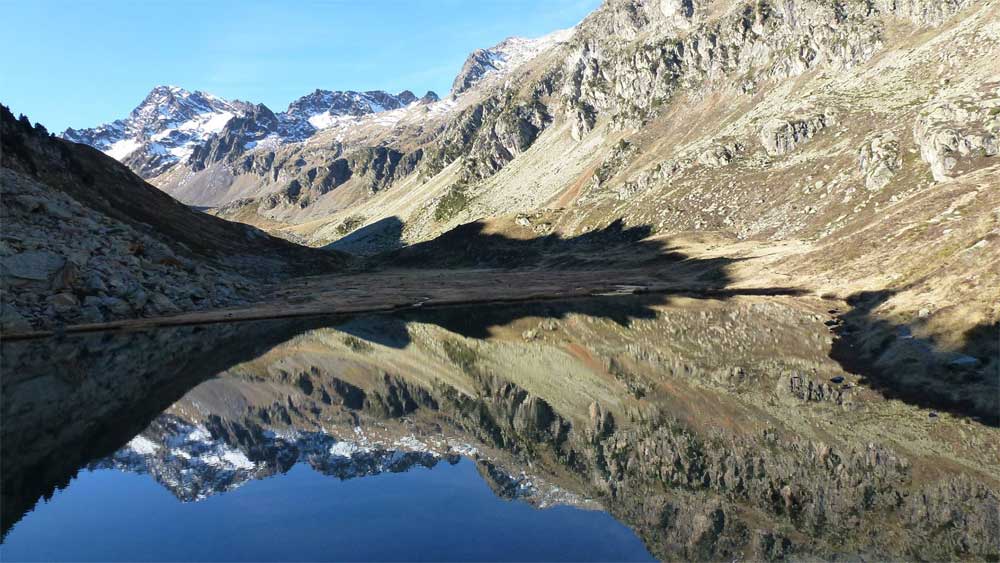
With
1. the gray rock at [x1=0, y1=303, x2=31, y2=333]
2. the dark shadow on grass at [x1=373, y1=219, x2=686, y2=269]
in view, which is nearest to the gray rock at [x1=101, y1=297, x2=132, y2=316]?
the gray rock at [x1=0, y1=303, x2=31, y2=333]

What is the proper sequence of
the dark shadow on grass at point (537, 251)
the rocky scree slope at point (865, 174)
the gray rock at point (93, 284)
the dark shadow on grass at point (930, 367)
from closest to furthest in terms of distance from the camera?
1. the dark shadow on grass at point (930, 367)
2. the rocky scree slope at point (865, 174)
3. the gray rock at point (93, 284)
4. the dark shadow on grass at point (537, 251)

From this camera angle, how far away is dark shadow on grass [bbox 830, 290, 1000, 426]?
1152 inches

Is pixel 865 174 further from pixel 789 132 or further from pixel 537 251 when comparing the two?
pixel 537 251

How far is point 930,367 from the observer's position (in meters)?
34.3

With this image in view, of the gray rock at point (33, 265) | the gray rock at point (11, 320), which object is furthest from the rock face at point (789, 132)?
the gray rock at point (11, 320)

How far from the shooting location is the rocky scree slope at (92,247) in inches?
2416

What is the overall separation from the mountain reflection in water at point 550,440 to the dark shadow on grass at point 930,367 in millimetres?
1279

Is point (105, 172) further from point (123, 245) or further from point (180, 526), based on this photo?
point (180, 526)

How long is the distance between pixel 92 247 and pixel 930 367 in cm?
8431

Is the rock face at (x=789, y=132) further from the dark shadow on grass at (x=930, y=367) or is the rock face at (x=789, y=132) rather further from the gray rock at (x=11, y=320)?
the gray rock at (x=11, y=320)

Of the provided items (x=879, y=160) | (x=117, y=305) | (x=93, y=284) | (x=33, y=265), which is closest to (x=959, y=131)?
(x=879, y=160)

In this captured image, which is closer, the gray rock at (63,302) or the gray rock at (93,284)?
the gray rock at (63,302)

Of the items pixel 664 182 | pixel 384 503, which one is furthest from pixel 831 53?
pixel 384 503

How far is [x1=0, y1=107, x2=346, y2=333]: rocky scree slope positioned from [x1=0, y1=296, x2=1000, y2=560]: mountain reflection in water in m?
11.5
